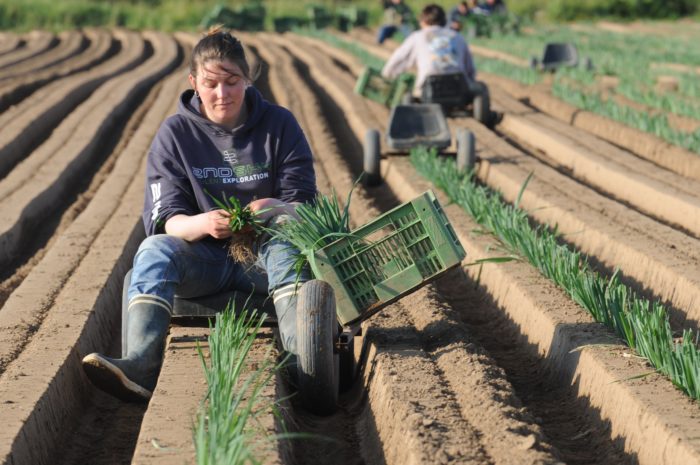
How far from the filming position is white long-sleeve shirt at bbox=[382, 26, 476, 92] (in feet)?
34.1

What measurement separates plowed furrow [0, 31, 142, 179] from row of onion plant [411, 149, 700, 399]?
4336mm

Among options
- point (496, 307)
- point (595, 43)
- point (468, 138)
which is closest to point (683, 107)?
point (468, 138)

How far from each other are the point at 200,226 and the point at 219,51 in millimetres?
663

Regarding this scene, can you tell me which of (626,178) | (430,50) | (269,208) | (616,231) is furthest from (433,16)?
(269,208)

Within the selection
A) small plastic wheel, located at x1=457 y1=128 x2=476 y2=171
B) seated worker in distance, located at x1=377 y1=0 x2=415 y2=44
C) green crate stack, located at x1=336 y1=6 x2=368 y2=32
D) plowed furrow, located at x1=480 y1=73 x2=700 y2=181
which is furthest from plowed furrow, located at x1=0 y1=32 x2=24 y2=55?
small plastic wheel, located at x1=457 y1=128 x2=476 y2=171

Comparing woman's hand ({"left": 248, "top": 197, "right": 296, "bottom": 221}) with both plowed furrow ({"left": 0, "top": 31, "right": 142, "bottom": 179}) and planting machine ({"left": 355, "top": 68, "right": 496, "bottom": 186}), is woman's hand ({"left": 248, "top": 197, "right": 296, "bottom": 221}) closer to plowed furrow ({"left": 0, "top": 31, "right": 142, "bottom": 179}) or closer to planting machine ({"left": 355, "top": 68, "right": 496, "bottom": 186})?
planting machine ({"left": 355, "top": 68, "right": 496, "bottom": 186})

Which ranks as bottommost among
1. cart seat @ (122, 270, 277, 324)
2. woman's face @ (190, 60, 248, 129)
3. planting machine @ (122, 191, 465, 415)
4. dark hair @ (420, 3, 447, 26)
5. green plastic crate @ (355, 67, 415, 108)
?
green plastic crate @ (355, 67, 415, 108)

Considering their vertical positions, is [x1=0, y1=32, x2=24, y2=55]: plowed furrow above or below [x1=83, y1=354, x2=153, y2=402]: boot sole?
below

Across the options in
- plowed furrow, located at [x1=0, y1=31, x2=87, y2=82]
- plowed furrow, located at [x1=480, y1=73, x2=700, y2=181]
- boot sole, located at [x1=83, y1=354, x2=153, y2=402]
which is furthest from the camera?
plowed furrow, located at [x1=0, y1=31, x2=87, y2=82]

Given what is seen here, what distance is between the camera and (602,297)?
14.1 feet

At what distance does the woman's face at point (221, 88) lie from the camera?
3.98m

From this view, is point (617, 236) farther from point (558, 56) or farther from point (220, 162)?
point (558, 56)

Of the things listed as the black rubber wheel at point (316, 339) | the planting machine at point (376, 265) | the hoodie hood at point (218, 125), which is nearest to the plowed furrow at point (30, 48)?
the hoodie hood at point (218, 125)

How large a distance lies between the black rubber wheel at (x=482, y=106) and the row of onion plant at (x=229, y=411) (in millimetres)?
7832
